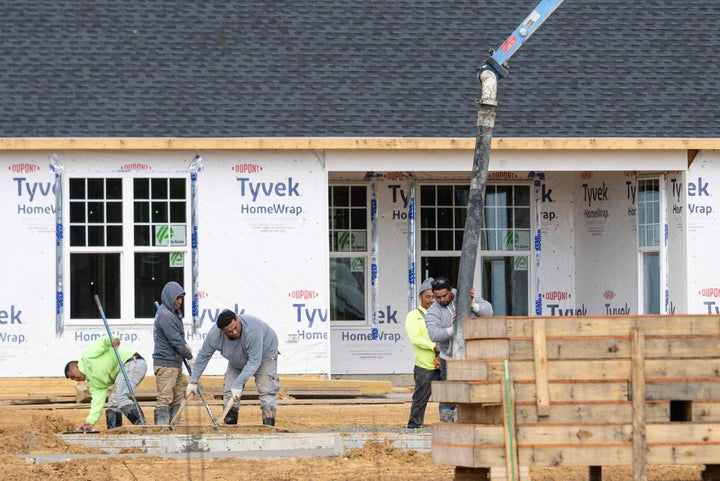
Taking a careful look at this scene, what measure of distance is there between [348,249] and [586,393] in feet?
35.9

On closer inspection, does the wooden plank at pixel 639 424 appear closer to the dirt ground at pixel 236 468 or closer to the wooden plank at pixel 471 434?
the wooden plank at pixel 471 434

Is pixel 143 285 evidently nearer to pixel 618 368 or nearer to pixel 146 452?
pixel 146 452

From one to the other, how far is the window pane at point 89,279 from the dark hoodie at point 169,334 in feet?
12.0

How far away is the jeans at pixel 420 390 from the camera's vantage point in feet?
50.3

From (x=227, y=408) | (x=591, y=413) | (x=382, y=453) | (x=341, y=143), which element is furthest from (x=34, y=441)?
(x=341, y=143)

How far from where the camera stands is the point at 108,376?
1611 cm

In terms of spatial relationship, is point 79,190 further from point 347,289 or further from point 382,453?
point 382,453

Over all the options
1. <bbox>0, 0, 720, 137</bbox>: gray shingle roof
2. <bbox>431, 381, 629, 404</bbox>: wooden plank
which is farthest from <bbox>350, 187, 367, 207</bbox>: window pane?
<bbox>431, 381, 629, 404</bbox>: wooden plank

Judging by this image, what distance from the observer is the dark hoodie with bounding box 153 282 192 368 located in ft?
53.1

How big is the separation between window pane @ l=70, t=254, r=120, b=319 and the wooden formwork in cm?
930

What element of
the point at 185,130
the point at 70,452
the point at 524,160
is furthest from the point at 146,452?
the point at 524,160

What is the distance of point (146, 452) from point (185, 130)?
6.47m

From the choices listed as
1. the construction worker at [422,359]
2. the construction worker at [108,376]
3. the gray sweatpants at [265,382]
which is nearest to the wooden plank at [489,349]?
the construction worker at [422,359]

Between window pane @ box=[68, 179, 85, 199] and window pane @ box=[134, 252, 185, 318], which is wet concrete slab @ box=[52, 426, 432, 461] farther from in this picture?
window pane @ box=[68, 179, 85, 199]
